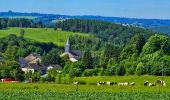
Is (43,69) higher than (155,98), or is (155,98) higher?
(155,98)

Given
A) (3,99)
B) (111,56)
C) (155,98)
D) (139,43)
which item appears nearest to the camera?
(3,99)

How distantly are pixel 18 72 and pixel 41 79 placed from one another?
24.0 ft

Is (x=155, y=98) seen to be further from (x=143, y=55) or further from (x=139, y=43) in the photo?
(x=139, y=43)

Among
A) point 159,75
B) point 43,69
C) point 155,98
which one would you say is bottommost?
point 43,69

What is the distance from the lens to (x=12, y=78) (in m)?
114

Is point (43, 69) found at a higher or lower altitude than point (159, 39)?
lower

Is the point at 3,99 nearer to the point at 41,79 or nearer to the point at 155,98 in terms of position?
the point at 155,98

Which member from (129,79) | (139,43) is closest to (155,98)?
(129,79)

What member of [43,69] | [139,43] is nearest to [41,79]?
[139,43]

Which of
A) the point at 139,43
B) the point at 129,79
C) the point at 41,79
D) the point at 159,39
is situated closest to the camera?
the point at 129,79

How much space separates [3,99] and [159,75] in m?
69.4

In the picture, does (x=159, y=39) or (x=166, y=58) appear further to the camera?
(x=159, y=39)

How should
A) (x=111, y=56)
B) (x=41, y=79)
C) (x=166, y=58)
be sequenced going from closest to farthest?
1. (x=41, y=79)
2. (x=166, y=58)
3. (x=111, y=56)

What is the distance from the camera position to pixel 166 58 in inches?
4811
